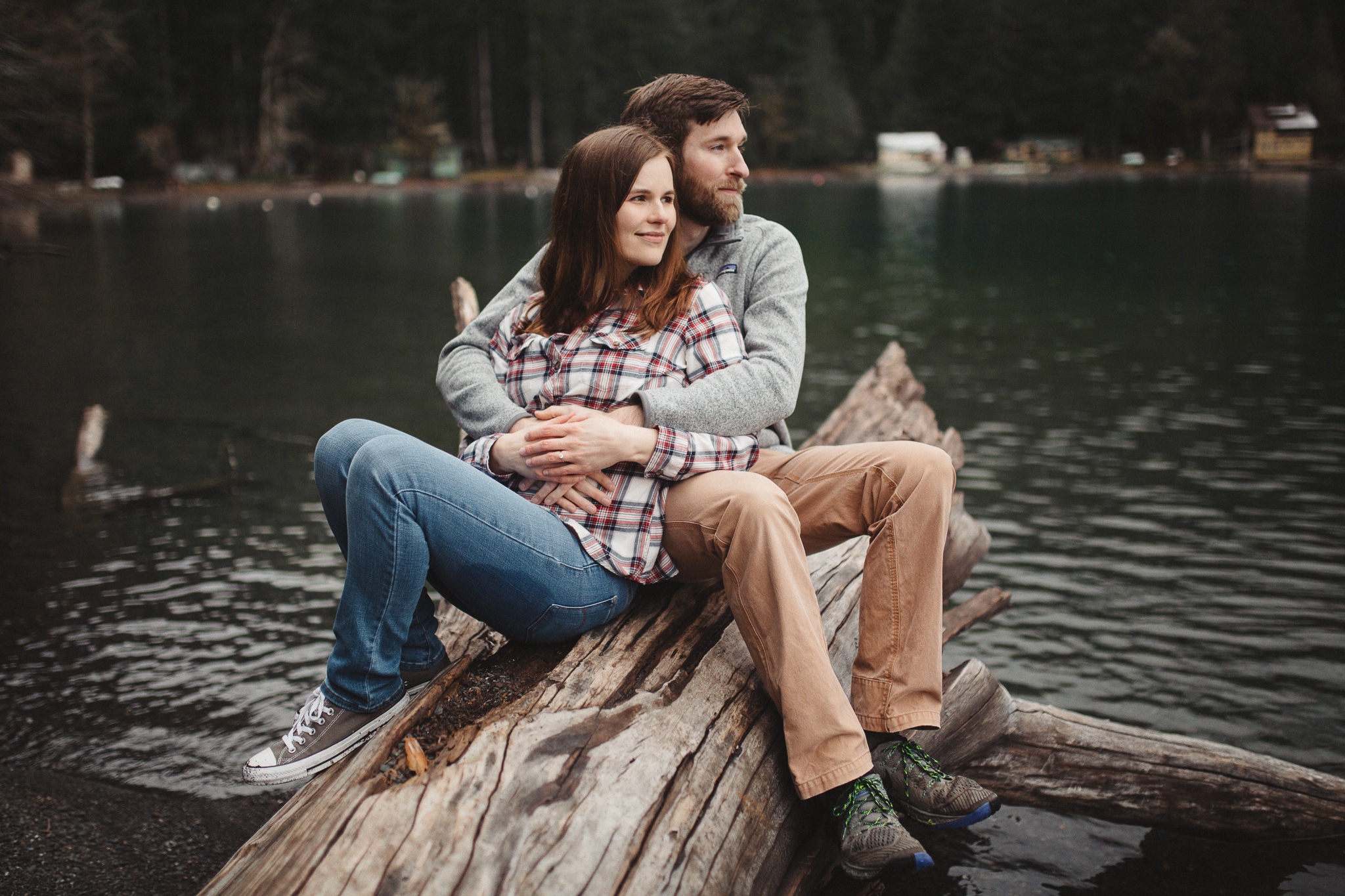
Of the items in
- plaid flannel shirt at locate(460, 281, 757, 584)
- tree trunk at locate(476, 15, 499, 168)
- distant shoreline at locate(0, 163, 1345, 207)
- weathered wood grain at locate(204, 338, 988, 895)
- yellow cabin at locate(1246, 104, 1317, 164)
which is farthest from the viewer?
tree trunk at locate(476, 15, 499, 168)

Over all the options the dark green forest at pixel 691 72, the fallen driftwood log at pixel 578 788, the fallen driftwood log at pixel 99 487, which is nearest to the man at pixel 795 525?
the fallen driftwood log at pixel 578 788

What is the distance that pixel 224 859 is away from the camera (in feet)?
13.8

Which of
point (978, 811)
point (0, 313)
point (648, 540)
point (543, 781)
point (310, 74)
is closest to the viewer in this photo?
point (543, 781)

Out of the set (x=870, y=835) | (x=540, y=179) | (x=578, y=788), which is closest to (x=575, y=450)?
(x=578, y=788)

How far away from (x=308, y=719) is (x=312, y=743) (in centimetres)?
7

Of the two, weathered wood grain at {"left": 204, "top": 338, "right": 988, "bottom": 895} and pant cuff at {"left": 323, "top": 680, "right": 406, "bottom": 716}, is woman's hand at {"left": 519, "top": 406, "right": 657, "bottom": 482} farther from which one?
pant cuff at {"left": 323, "top": 680, "right": 406, "bottom": 716}

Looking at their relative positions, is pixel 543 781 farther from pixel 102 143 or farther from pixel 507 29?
pixel 507 29

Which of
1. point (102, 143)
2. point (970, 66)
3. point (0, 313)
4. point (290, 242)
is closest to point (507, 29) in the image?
point (102, 143)

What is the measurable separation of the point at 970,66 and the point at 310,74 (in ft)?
190

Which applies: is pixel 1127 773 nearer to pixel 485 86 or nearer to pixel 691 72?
pixel 485 86

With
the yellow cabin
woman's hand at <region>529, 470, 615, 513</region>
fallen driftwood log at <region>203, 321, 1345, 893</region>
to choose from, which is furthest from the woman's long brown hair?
the yellow cabin

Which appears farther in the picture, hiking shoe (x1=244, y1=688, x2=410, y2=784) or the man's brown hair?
the man's brown hair

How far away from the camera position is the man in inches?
116

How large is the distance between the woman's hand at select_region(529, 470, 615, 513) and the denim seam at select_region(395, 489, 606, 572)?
3.0 inches
